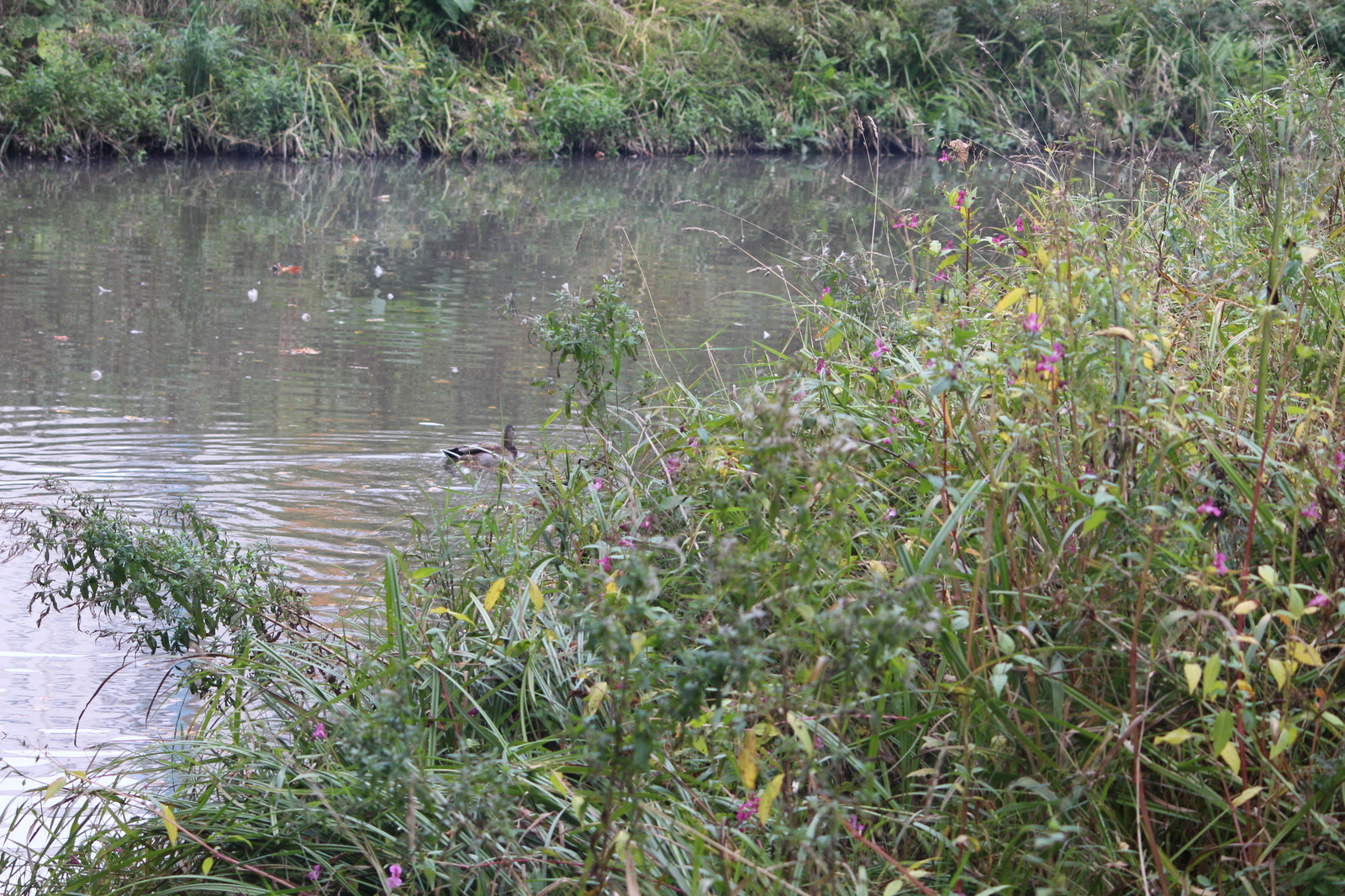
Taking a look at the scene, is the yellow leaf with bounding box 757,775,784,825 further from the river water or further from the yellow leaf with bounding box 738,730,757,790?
the river water

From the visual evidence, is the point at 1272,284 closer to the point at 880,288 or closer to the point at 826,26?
the point at 880,288

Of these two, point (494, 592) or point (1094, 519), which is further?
point (494, 592)

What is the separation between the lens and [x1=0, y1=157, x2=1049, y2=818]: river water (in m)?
4.08

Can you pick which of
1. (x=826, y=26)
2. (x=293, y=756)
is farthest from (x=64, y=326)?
(x=826, y=26)

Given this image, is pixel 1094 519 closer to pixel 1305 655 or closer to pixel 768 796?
pixel 1305 655

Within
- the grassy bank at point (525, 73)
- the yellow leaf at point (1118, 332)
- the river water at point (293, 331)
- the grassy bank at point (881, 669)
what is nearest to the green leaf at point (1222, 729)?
the grassy bank at point (881, 669)

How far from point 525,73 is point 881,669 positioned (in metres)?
17.0

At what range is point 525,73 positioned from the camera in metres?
17.8

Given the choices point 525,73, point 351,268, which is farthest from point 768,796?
point 525,73

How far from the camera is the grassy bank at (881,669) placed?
6.18ft

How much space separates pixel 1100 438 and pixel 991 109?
18.4 metres

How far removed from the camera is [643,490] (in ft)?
10.5

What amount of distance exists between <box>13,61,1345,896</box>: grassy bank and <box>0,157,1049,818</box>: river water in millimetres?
548

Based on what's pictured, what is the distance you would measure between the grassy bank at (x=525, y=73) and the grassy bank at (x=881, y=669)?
30.8 feet
